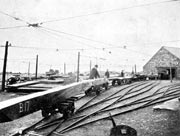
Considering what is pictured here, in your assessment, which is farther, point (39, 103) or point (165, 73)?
point (165, 73)

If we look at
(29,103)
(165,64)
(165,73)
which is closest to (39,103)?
(29,103)

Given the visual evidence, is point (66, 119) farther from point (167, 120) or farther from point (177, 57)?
point (177, 57)

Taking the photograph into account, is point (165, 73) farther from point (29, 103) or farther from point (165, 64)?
point (29, 103)

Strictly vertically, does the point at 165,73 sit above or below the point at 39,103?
above

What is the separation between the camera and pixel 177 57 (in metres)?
28.6

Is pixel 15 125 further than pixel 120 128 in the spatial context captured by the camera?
Yes

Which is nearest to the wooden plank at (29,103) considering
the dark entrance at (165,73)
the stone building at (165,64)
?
the dark entrance at (165,73)

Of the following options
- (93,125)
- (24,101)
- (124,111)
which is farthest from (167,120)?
(24,101)

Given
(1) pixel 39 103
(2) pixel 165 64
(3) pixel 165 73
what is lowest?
(1) pixel 39 103

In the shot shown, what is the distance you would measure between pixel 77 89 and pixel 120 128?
12.4 ft

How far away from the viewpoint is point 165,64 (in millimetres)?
30469

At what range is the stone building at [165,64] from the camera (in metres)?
28.2

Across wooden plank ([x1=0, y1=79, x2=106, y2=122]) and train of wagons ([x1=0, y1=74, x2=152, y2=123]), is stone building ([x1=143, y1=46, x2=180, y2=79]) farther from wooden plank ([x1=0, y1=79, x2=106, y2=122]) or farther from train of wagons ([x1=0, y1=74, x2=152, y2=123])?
wooden plank ([x1=0, y1=79, x2=106, y2=122])

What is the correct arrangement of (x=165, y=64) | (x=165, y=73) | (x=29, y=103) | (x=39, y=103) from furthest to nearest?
(x=165, y=64) → (x=165, y=73) → (x=39, y=103) → (x=29, y=103)
